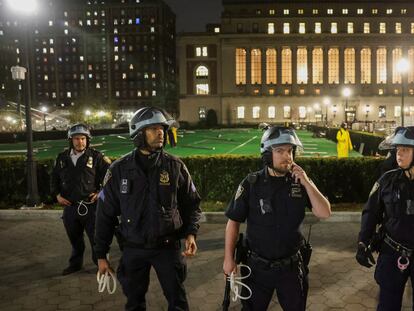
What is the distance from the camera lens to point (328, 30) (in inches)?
4048

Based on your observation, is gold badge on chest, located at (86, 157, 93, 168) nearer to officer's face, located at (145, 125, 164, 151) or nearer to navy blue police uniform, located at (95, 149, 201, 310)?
navy blue police uniform, located at (95, 149, 201, 310)

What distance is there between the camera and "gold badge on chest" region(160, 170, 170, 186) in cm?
421

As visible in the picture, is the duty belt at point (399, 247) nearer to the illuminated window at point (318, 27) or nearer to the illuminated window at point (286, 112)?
the illuminated window at point (286, 112)

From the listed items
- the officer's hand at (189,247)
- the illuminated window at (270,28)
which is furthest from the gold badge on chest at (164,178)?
the illuminated window at (270,28)

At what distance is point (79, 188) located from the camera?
22.4 feet

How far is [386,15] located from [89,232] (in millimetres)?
109281

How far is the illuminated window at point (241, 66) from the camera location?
100375mm

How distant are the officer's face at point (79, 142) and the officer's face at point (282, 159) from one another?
3.90 meters

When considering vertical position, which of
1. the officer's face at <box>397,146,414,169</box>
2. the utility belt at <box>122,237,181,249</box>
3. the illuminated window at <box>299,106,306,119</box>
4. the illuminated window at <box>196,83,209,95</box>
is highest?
the illuminated window at <box>196,83,209,95</box>

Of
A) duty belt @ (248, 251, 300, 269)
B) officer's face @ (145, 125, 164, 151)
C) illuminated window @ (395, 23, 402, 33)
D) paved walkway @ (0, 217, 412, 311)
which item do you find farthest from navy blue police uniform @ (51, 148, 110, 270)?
illuminated window @ (395, 23, 402, 33)

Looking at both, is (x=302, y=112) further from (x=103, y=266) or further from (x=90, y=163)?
(x=103, y=266)

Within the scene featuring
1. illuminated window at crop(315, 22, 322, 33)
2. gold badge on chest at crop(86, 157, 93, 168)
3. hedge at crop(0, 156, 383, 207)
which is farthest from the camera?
illuminated window at crop(315, 22, 322, 33)

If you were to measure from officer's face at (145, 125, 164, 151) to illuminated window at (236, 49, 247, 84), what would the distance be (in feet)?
322

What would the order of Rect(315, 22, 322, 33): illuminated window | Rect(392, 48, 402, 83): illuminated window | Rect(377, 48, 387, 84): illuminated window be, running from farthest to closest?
Rect(315, 22, 322, 33): illuminated window
Rect(377, 48, 387, 84): illuminated window
Rect(392, 48, 402, 83): illuminated window
